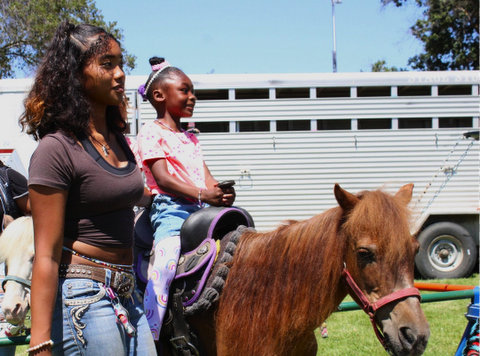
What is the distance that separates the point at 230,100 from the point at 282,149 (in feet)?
4.42

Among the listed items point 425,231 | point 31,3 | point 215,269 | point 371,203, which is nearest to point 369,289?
point 371,203

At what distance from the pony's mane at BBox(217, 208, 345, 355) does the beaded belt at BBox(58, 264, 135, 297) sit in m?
0.74

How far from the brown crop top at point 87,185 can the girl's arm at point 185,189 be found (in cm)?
95

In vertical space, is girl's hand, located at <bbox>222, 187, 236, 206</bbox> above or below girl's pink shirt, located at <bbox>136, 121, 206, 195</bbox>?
below

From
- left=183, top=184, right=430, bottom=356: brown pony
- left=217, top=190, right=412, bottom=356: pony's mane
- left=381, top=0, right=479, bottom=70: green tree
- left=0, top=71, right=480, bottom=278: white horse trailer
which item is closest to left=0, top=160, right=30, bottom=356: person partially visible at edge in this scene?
left=183, top=184, right=430, bottom=356: brown pony

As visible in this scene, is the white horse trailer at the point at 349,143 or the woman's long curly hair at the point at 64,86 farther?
the white horse trailer at the point at 349,143

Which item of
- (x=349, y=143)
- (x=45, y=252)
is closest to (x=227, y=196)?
(x=45, y=252)

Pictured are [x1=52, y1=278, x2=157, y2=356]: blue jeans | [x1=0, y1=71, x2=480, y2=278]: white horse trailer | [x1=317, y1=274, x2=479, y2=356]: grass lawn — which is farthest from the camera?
[x1=0, y1=71, x2=480, y2=278]: white horse trailer

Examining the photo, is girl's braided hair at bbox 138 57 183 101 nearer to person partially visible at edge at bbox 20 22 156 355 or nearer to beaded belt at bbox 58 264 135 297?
person partially visible at edge at bbox 20 22 156 355

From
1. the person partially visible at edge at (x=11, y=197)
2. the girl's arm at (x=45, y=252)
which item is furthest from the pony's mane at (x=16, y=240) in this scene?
the girl's arm at (x=45, y=252)

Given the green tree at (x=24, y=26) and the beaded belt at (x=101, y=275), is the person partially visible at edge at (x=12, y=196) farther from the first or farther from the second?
the green tree at (x=24, y=26)

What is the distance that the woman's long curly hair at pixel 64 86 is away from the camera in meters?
1.93

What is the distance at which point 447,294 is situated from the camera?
318 centimetres

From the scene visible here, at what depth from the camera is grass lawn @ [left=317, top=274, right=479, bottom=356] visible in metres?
5.33
